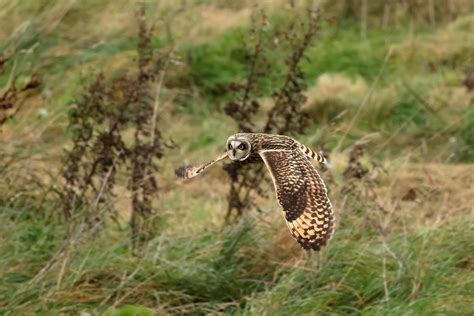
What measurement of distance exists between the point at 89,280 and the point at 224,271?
59 centimetres

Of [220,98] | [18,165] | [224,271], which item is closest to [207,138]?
[220,98]

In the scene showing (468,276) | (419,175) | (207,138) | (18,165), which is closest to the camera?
(468,276)

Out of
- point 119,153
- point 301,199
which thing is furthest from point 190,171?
point 119,153

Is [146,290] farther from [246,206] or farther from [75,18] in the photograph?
[75,18]

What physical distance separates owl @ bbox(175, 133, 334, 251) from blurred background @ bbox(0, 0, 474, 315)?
1.99ft

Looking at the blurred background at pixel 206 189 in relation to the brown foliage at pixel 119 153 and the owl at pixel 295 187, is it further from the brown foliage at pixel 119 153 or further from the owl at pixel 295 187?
the owl at pixel 295 187

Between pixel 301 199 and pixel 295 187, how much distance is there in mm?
43

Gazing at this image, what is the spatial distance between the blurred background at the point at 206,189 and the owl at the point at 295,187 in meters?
0.61

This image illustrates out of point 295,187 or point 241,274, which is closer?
point 295,187

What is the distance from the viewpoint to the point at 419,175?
8.02 meters

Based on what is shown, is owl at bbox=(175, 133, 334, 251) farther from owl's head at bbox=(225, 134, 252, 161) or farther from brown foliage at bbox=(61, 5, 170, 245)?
brown foliage at bbox=(61, 5, 170, 245)

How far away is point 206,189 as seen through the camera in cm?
827

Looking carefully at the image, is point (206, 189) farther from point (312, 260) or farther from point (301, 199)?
point (301, 199)

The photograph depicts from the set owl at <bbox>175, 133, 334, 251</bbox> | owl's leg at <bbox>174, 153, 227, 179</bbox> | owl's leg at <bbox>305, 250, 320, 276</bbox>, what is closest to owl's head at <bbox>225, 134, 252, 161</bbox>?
owl at <bbox>175, 133, 334, 251</bbox>
